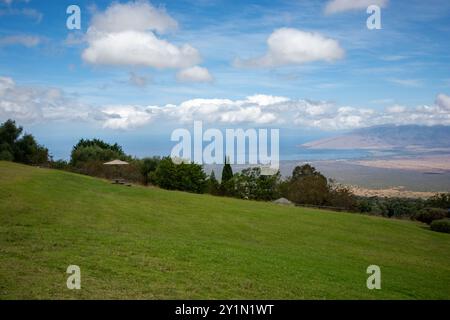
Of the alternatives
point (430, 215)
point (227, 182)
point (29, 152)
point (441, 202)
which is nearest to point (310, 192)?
point (227, 182)

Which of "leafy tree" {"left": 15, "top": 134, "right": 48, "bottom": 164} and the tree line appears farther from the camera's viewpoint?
"leafy tree" {"left": 15, "top": 134, "right": 48, "bottom": 164}

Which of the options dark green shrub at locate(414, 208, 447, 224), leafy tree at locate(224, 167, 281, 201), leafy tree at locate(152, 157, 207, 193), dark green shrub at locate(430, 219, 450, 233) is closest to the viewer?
dark green shrub at locate(430, 219, 450, 233)

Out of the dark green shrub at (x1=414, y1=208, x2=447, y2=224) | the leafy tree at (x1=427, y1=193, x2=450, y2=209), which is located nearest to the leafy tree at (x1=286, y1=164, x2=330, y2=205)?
the dark green shrub at (x1=414, y1=208, x2=447, y2=224)

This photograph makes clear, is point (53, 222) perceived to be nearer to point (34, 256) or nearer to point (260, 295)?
point (34, 256)

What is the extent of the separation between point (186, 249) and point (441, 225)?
32171mm

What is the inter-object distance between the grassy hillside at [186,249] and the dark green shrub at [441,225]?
4240 mm

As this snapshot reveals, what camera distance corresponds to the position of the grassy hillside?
483 inches

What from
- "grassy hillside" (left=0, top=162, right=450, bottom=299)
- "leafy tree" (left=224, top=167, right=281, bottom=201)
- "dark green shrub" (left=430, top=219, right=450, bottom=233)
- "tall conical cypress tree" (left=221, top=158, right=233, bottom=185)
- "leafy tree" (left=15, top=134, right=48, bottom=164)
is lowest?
"dark green shrub" (left=430, top=219, right=450, bottom=233)

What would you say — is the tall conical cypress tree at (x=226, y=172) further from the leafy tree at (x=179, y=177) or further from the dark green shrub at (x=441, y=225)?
the dark green shrub at (x=441, y=225)

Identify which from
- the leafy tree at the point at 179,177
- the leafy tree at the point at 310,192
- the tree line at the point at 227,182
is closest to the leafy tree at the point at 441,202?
the tree line at the point at 227,182

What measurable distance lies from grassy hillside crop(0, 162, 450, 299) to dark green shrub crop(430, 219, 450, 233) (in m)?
4.24

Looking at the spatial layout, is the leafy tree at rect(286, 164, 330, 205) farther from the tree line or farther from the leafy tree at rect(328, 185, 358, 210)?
the leafy tree at rect(328, 185, 358, 210)

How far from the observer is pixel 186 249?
17.1 m
